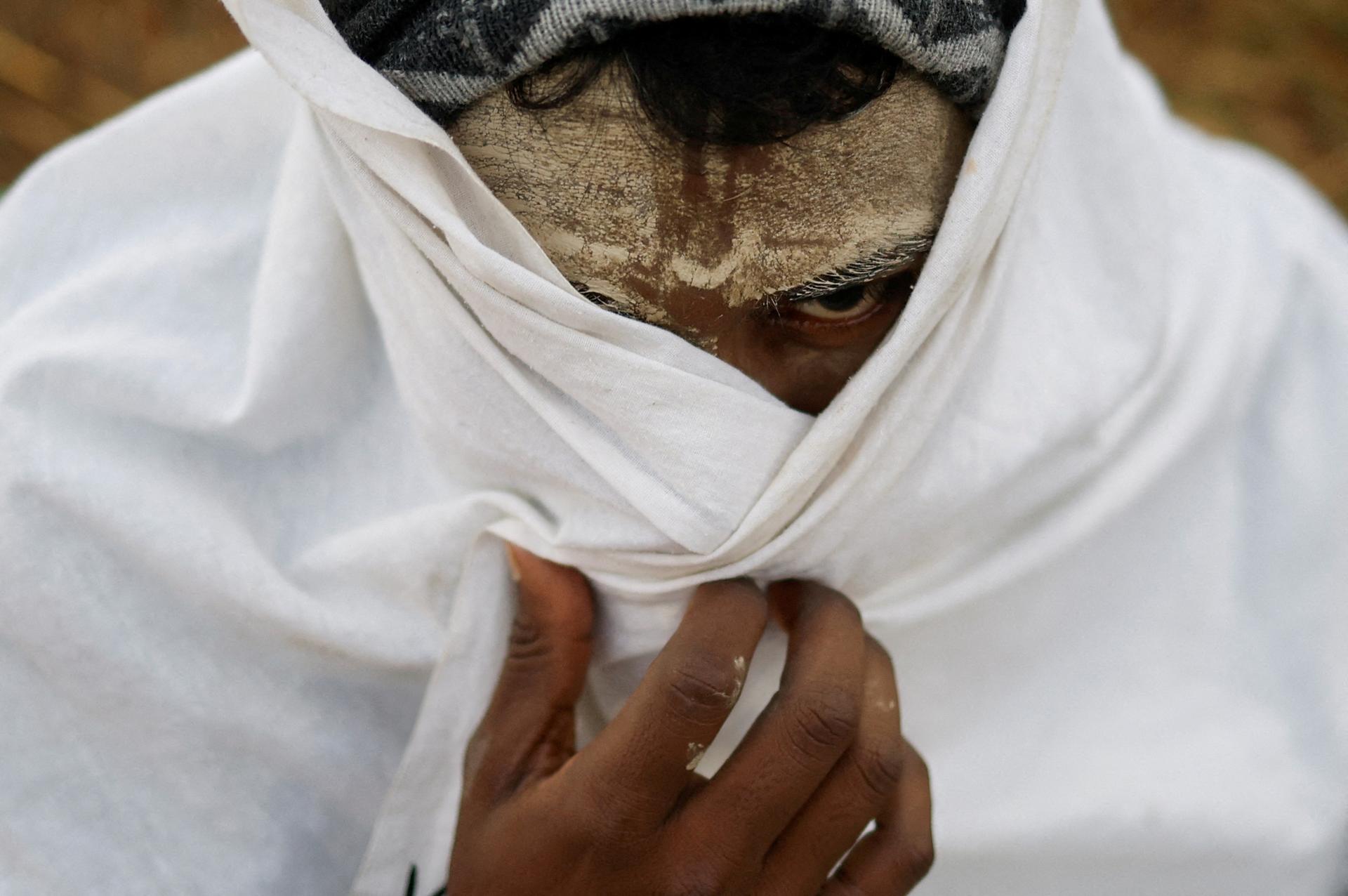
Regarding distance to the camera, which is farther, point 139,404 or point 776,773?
point 139,404

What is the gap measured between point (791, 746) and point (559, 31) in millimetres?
→ 520

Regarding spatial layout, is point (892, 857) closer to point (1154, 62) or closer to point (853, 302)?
point (853, 302)

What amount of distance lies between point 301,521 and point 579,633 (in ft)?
1.06

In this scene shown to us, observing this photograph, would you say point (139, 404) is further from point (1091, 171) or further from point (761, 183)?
point (1091, 171)

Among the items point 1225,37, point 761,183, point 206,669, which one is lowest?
point 206,669

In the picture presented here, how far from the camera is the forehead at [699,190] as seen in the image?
2.32ft

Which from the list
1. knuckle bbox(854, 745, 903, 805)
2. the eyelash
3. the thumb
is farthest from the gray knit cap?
knuckle bbox(854, 745, 903, 805)

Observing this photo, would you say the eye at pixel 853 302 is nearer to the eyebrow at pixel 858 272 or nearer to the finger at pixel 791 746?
the eyebrow at pixel 858 272

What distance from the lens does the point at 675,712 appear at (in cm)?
81

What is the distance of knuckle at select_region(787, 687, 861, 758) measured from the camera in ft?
2.70

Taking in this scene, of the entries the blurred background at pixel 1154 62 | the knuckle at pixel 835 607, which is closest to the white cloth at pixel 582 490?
the knuckle at pixel 835 607

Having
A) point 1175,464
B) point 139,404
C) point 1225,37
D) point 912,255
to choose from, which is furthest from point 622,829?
point 1225,37

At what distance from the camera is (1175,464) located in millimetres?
1215

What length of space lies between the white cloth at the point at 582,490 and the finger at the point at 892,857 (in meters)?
0.16
